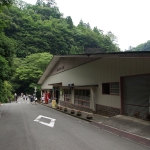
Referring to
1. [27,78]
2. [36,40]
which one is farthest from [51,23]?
[27,78]

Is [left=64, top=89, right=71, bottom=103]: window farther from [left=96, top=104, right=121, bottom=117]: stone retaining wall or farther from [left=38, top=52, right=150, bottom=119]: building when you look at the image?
[left=96, top=104, right=121, bottom=117]: stone retaining wall

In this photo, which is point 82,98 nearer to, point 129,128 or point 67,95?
point 67,95

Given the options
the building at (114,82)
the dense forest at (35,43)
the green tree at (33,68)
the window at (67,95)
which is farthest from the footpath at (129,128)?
the dense forest at (35,43)

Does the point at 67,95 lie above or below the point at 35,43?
below

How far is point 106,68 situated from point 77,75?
6493mm

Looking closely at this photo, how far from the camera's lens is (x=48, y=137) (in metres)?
7.91

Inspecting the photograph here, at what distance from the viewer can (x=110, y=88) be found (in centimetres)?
1333

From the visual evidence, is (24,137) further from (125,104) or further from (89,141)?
(125,104)

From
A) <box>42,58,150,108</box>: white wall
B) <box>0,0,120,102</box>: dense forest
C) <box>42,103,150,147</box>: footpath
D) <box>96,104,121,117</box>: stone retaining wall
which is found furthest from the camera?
<box>0,0,120,102</box>: dense forest

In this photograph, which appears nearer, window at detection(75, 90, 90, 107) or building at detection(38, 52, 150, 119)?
building at detection(38, 52, 150, 119)

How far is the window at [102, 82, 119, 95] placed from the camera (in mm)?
12728

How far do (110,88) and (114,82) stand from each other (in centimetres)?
77

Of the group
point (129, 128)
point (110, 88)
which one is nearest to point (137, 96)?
point (129, 128)

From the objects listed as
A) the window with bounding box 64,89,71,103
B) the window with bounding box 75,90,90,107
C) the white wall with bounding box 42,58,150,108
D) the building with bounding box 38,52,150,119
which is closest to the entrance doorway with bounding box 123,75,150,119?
the building with bounding box 38,52,150,119
